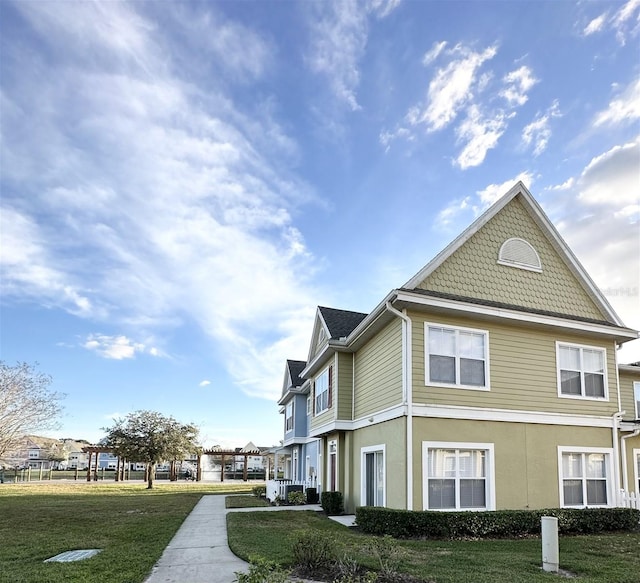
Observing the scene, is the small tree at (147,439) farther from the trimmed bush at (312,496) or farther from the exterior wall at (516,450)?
the exterior wall at (516,450)

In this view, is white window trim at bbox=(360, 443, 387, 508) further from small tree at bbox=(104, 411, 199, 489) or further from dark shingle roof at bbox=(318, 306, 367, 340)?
small tree at bbox=(104, 411, 199, 489)

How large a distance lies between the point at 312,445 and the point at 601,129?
53.7ft

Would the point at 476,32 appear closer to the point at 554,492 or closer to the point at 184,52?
the point at 184,52

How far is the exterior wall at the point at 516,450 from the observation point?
494 inches

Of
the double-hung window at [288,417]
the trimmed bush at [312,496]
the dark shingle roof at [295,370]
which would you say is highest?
the dark shingle roof at [295,370]

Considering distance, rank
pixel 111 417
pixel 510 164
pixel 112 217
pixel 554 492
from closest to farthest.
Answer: pixel 554 492, pixel 510 164, pixel 112 217, pixel 111 417

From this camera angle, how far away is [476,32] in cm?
1424

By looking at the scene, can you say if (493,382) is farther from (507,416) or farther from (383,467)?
(383,467)

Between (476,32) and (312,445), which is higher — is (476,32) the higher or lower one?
the higher one

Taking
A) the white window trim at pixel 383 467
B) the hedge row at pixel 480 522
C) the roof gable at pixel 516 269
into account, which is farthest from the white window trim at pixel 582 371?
the white window trim at pixel 383 467

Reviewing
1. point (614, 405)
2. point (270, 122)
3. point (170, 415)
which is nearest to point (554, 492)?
point (614, 405)

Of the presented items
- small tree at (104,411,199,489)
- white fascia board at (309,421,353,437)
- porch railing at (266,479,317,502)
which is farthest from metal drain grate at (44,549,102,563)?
small tree at (104,411,199,489)

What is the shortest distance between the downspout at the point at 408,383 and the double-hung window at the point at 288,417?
15417 mm

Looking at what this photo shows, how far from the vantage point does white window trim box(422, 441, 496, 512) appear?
12.1 m
